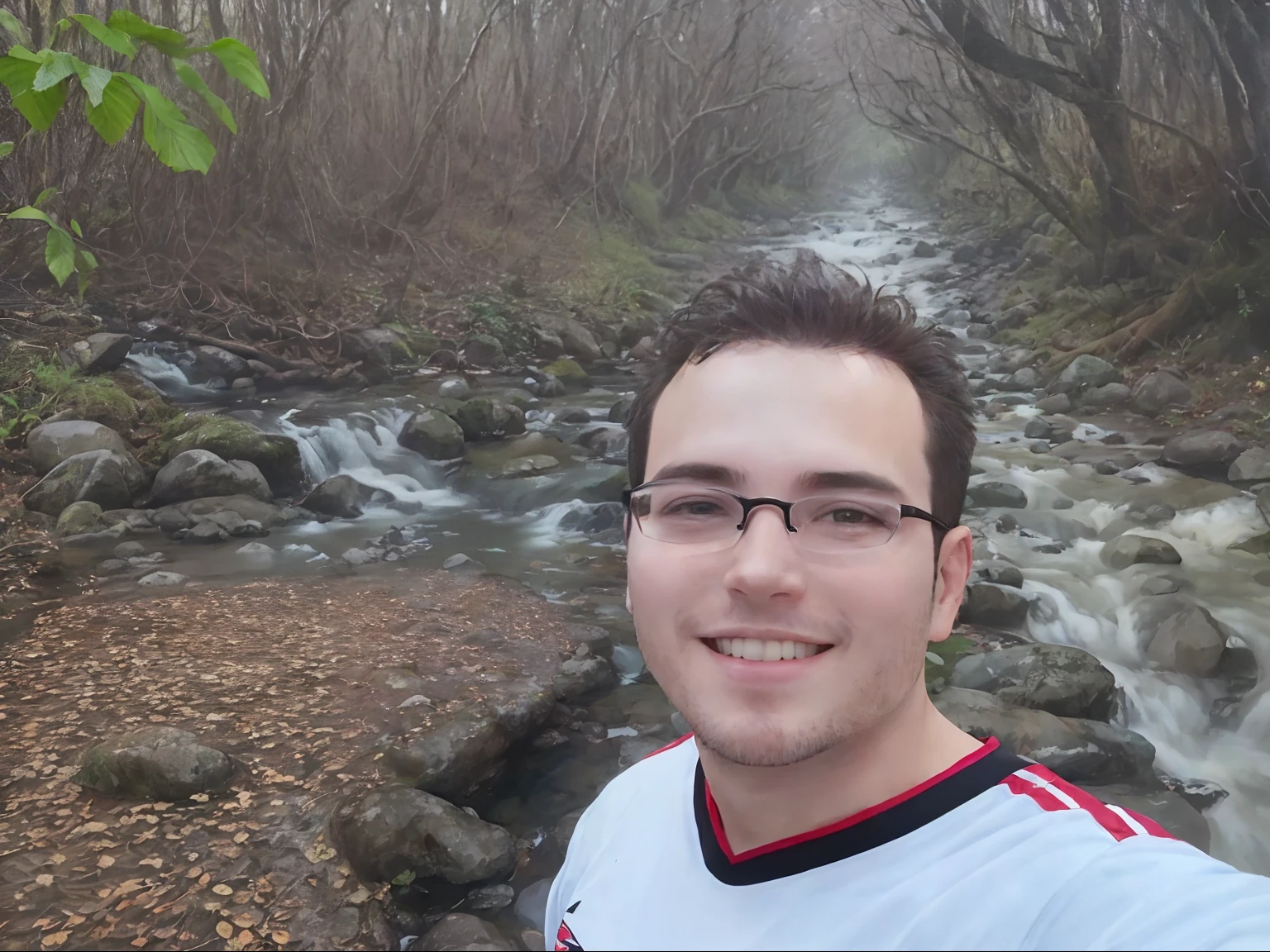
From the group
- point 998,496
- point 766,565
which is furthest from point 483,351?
point 766,565

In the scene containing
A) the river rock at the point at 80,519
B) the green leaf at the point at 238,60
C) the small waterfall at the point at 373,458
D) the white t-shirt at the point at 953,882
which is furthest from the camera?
the small waterfall at the point at 373,458

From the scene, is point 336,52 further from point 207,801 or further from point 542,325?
point 207,801

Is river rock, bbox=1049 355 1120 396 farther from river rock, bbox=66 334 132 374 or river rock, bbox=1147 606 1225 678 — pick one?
river rock, bbox=66 334 132 374

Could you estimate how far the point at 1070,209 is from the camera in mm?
5223

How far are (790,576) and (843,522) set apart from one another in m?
0.09

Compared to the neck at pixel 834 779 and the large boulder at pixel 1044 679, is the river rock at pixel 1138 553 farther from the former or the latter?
the neck at pixel 834 779

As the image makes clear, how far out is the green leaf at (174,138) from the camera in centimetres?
98

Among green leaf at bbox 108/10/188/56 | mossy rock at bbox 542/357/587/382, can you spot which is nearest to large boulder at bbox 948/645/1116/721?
green leaf at bbox 108/10/188/56

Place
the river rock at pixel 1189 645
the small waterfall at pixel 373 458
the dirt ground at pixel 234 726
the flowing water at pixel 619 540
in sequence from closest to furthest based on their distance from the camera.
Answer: the dirt ground at pixel 234 726
the flowing water at pixel 619 540
the river rock at pixel 1189 645
the small waterfall at pixel 373 458

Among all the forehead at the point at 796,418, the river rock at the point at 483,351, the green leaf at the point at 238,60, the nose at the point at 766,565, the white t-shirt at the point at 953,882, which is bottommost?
the river rock at the point at 483,351

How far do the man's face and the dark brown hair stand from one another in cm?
2

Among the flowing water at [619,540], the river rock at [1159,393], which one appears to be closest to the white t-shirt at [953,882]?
the flowing water at [619,540]

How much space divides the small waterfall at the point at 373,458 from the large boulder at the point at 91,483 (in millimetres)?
747

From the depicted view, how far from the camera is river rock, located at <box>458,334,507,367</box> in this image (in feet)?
16.5
